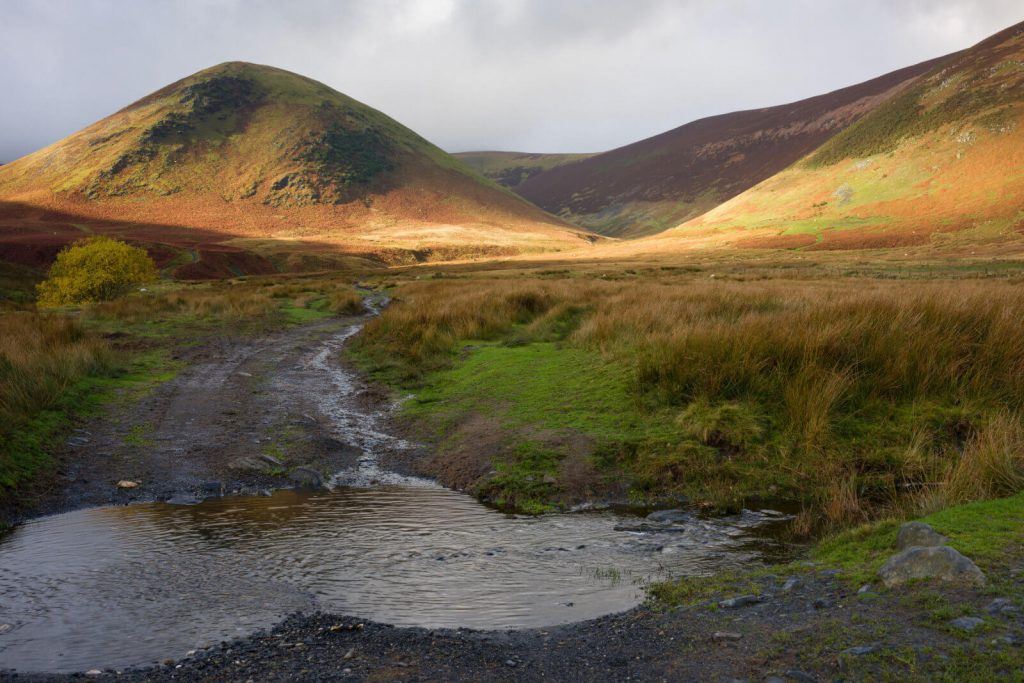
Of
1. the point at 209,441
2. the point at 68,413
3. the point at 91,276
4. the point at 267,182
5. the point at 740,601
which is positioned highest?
the point at 267,182

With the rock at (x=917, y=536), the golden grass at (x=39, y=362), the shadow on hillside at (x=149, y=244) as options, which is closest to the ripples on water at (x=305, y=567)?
the rock at (x=917, y=536)

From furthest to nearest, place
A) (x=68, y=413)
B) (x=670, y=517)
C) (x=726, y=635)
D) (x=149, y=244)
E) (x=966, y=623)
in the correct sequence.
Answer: (x=149, y=244)
(x=68, y=413)
(x=670, y=517)
(x=726, y=635)
(x=966, y=623)

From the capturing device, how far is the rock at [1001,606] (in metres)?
3.76

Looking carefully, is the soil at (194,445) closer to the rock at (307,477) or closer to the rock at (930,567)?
the rock at (307,477)

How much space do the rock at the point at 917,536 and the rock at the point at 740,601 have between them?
126 centimetres

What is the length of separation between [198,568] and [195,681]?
6.85 feet

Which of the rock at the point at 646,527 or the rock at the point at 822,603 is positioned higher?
the rock at the point at 822,603

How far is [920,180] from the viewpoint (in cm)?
9056

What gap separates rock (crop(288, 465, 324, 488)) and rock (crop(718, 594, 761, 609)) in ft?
18.8

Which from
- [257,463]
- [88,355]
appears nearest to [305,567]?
[257,463]

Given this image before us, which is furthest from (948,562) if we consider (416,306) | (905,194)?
(905,194)

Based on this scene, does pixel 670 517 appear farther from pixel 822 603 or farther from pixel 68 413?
pixel 68 413

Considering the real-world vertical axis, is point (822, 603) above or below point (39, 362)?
below

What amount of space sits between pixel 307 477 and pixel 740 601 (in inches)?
242
